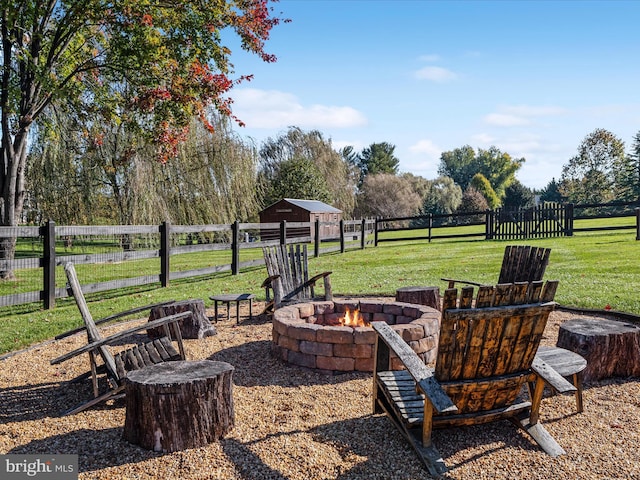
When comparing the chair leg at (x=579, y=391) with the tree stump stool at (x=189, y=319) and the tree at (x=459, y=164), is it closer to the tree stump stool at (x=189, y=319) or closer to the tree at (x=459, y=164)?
the tree stump stool at (x=189, y=319)

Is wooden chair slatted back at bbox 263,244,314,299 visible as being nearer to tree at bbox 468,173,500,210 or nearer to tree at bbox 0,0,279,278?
tree at bbox 0,0,279,278

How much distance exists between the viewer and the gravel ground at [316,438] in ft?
Result: 9.30

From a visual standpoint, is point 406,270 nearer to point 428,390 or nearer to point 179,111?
point 179,111

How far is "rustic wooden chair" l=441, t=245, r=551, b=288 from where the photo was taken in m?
5.47

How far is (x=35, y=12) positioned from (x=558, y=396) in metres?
11.0

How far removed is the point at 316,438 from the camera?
3.25 meters

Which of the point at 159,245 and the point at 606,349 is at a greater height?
the point at 159,245

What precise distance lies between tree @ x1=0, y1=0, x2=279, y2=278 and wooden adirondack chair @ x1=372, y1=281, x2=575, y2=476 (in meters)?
9.48

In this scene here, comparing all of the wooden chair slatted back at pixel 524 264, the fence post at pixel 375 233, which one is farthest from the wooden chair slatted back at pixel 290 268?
the fence post at pixel 375 233

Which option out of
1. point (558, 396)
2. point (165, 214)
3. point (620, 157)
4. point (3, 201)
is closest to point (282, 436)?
point (558, 396)

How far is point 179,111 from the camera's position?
37.5 ft

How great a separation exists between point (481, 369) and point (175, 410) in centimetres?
191

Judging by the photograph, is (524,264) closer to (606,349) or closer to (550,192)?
(606,349)

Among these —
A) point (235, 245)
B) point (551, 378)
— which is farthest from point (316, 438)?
point (235, 245)
